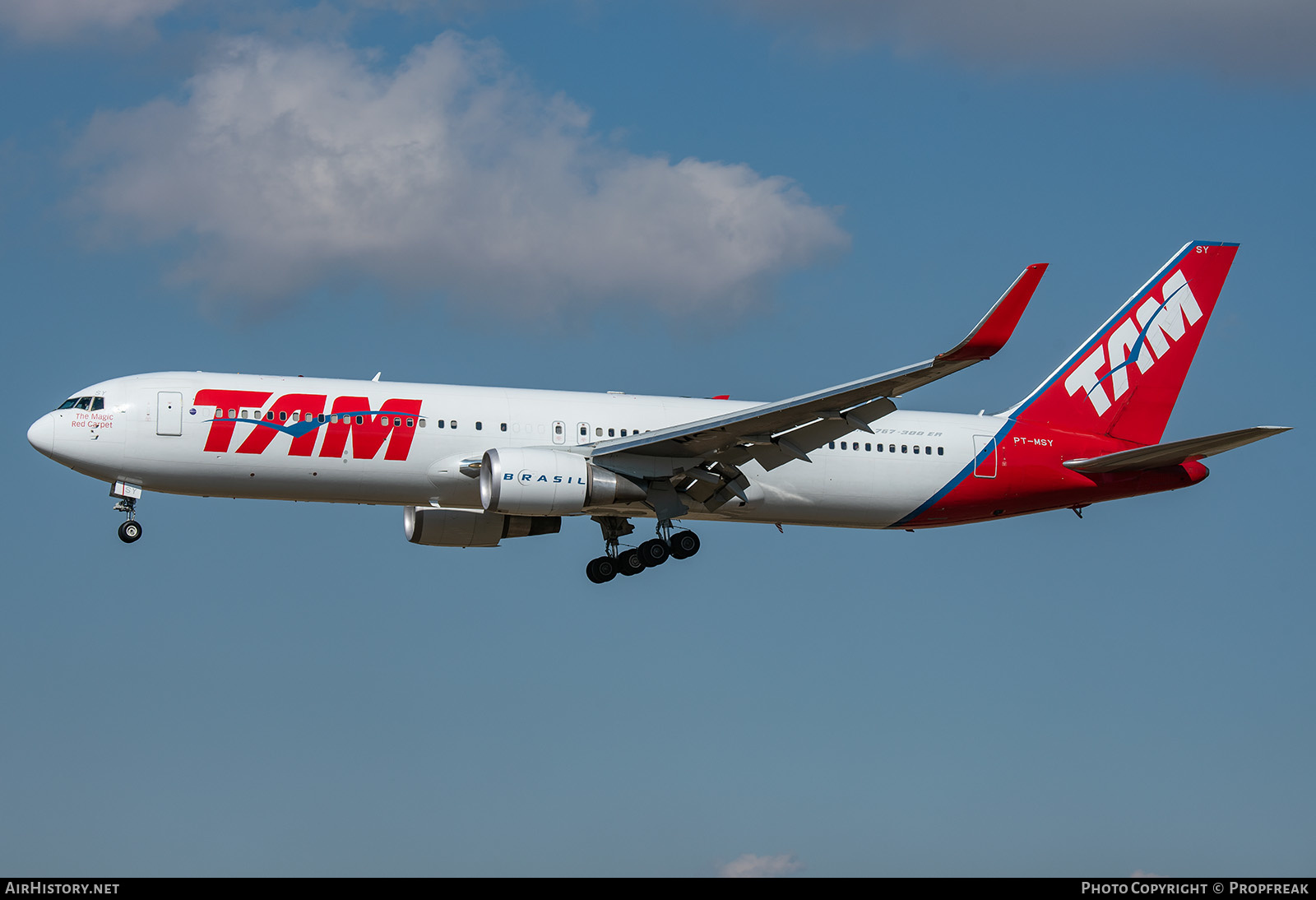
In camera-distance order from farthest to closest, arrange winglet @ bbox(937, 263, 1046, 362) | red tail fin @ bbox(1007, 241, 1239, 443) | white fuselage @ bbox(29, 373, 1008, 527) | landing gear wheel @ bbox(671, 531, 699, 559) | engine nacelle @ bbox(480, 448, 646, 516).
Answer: red tail fin @ bbox(1007, 241, 1239, 443), landing gear wheel @ bbox(671, 531, 699, 559), white fuselage @ bbox(29, 373, 1008, 527), engine nacelle @ bbox(480, 448, 646, 516), winglet @ bbox(937, 263, 1046, 362)

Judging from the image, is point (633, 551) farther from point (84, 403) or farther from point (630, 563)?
point (84, 403)

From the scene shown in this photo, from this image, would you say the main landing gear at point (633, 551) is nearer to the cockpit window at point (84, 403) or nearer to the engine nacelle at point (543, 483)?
the engine nacelle at point (543, 483)

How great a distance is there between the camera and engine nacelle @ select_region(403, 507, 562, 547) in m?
39.3

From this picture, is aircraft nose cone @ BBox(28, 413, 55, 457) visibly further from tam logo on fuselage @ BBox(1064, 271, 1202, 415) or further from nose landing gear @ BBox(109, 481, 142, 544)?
tam logo on fuselage @ BBox(1064, 271, 1202, 415)

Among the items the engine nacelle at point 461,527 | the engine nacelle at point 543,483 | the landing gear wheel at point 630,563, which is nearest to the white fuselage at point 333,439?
the engine nacelle at point 543,483

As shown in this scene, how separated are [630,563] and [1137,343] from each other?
16.1m

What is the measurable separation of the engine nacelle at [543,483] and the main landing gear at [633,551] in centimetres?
248

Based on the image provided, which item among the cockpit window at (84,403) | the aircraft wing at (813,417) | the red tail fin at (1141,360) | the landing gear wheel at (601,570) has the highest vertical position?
the red tail fin at (1141,360)

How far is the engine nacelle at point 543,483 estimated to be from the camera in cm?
3406

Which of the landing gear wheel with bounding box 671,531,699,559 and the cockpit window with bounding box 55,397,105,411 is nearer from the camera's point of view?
the cockpit window with bounding box 55,397,105,411

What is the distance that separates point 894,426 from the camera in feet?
128

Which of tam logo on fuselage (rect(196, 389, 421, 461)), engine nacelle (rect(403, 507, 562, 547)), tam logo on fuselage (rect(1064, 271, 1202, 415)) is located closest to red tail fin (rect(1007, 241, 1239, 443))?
tam logo on fuselage (rect(1064, 271, 1202, 415))

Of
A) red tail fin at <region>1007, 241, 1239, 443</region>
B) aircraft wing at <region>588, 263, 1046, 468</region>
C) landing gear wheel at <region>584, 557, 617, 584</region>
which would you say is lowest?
landing gear wheel at <region>584, 557, 617, 584</region>

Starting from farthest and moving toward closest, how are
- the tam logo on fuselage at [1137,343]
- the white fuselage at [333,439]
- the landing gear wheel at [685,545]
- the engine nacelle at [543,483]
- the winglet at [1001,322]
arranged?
the tam logo on fuselage at [1137,343]
the landing gear wheel at [685,545]
the white fuselage at [333,439]
the engine nacelle at [543,483]
the winglet at [1001,322]
